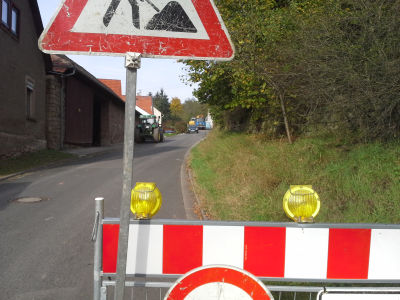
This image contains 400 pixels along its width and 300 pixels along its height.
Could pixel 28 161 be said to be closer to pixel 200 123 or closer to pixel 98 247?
pixel 98 247

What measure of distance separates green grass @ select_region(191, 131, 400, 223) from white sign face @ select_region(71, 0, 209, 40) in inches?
147

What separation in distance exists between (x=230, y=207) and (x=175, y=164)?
9265 mm

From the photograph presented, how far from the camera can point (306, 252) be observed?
2.18 metres

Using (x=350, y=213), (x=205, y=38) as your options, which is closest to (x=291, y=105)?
(x=350, y=213)

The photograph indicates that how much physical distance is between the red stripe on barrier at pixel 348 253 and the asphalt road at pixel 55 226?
95.7 inches

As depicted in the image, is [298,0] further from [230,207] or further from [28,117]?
[28,117]

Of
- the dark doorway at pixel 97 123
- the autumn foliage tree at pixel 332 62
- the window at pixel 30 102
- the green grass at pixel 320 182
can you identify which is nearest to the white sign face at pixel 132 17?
the green grass at pixel 320 182

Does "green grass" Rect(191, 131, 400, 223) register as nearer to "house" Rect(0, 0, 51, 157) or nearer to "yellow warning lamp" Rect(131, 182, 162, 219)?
"yellow warning lamp" Rect(131, 182, 162, 219)

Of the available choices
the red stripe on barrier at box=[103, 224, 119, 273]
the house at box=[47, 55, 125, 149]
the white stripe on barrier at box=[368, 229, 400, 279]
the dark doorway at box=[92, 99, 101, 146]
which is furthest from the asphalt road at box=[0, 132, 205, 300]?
the dark doorway at box=[92, 99, 101, 146]

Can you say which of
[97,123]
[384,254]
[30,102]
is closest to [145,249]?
[384,254]

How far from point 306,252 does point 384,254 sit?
18.0 inches

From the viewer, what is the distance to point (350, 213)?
4883 millimetres

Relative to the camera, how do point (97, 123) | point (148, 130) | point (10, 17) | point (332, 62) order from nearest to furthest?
point (332, 62) → point (10, 17) → point (97, 123) → point (148, 130)

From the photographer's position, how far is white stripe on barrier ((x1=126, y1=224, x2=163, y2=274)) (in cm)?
216
